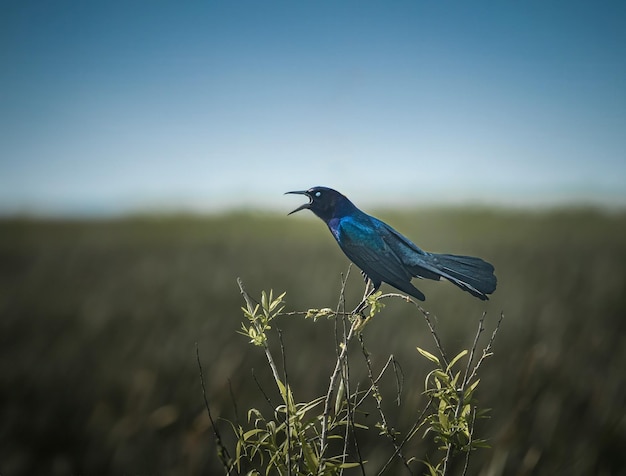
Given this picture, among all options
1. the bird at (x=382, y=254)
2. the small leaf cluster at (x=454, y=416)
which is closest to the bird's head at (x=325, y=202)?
the bird at (x=382, y=254)

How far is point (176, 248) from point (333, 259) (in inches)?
64.6

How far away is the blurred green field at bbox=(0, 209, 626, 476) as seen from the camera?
186cm

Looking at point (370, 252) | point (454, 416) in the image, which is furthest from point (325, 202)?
point (454, 416)

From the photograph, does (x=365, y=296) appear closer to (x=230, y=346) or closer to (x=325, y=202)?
(x=325, y=202)

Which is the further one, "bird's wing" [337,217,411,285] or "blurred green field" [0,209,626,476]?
"blurred green field" [0,209,626,476]

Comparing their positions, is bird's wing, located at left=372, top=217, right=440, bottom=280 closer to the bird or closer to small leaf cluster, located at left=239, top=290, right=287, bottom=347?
the bird

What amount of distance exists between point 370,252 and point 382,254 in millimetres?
12

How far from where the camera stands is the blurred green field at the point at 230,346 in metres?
1.86

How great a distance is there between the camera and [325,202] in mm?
460

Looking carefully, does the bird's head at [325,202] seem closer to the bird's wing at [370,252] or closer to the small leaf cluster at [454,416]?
the bird's wing at [370,252]

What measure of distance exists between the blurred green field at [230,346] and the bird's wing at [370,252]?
0.64 meters

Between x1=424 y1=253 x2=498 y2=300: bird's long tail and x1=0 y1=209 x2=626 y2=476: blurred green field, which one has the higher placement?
x1=424 y1=253 x2=498 y2=300: bird's long tail

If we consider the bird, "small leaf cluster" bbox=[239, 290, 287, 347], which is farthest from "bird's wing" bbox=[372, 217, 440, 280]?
"small leaf cluster" bbox=[239, 290, 287, 347]

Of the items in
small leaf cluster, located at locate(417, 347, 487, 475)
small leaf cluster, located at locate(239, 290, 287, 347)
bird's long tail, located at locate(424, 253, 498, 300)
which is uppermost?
bird's long tail, located at locate(424, 253, 498, 300)
